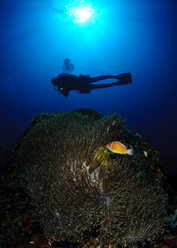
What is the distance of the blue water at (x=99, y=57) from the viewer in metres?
43.8

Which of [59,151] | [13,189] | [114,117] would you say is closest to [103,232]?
[59,151]

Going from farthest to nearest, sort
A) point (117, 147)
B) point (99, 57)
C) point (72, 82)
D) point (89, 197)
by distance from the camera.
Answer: point (99, 57), point (72, 82), point (117, 147), point (89, 197)

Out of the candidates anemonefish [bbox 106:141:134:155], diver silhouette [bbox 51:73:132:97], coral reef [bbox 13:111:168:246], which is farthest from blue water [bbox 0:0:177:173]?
anemonefish [bbox 106:141:134:155]

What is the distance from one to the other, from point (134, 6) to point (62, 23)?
2863 cm

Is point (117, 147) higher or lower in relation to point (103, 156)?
higher

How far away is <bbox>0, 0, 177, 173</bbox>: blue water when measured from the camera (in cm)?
4378

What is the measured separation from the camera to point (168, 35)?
5928cm

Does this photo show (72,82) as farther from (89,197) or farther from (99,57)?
(99,57)

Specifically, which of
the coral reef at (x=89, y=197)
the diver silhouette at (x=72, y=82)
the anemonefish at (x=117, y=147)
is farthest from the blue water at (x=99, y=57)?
the anemonefish at (x=117, y=147)

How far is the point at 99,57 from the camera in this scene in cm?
9569

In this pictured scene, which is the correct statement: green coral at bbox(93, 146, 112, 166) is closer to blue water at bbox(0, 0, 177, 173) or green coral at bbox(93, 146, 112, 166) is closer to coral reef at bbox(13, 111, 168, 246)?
coral reef at bbox(13, 111, 168, 246)

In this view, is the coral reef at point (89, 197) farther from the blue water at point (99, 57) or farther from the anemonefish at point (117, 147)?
the blue water at point (99, 57)

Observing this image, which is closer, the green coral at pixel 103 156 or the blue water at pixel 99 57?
the green coral at pixel 103 156

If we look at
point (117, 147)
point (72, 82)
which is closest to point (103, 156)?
point (117, 147)
